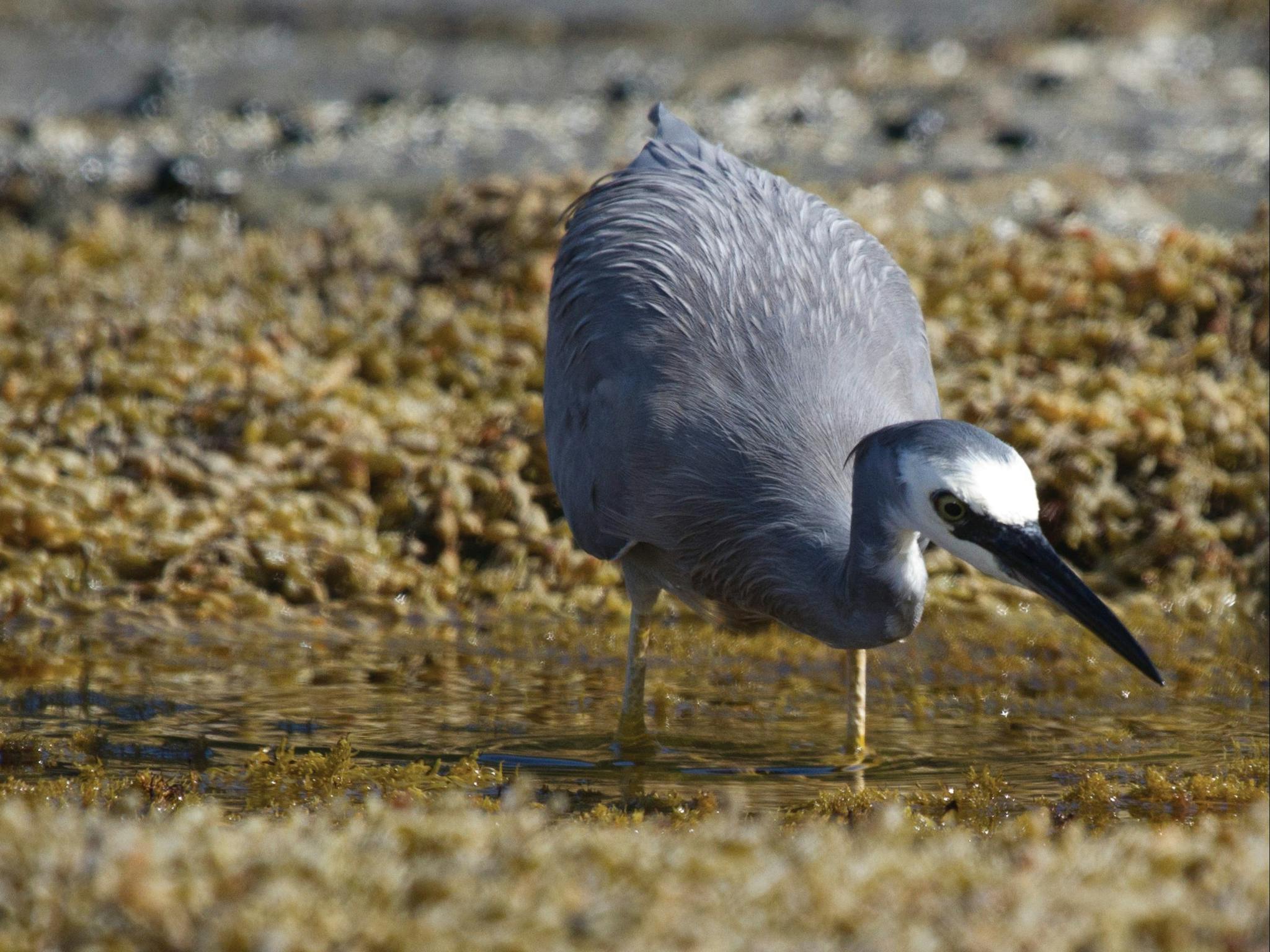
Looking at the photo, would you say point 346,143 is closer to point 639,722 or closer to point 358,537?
point 358,537

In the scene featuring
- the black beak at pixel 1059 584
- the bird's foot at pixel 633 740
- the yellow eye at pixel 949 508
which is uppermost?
the yellow eye at pixel 949 508

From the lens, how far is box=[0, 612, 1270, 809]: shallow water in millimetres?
4578

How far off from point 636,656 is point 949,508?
1.61 metres

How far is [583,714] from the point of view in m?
5.12

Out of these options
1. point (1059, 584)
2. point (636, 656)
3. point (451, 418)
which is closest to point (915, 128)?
point (451, 418)

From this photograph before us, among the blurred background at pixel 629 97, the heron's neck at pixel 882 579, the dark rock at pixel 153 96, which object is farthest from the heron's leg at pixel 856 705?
the dark rock at pixel 153 96

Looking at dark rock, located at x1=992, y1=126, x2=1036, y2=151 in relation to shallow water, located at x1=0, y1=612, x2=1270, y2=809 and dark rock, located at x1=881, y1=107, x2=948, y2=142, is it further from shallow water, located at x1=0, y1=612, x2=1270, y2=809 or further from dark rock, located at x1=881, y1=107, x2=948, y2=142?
shallow water, located at x1=0, y1=612, x2=1270, y2=809

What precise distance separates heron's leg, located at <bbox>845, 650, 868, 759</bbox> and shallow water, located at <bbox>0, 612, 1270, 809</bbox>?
1.8 inches

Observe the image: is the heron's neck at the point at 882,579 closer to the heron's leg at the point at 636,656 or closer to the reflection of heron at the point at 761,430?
the reflection of heron at the point at 761,430

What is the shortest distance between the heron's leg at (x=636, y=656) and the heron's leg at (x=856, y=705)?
0.59m

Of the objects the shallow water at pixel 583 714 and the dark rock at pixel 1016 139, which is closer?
the shallow water at pixel 583 714

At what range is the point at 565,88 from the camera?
11.2 m

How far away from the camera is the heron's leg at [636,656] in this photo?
4824mm

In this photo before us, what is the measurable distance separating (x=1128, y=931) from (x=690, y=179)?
3281 mm
